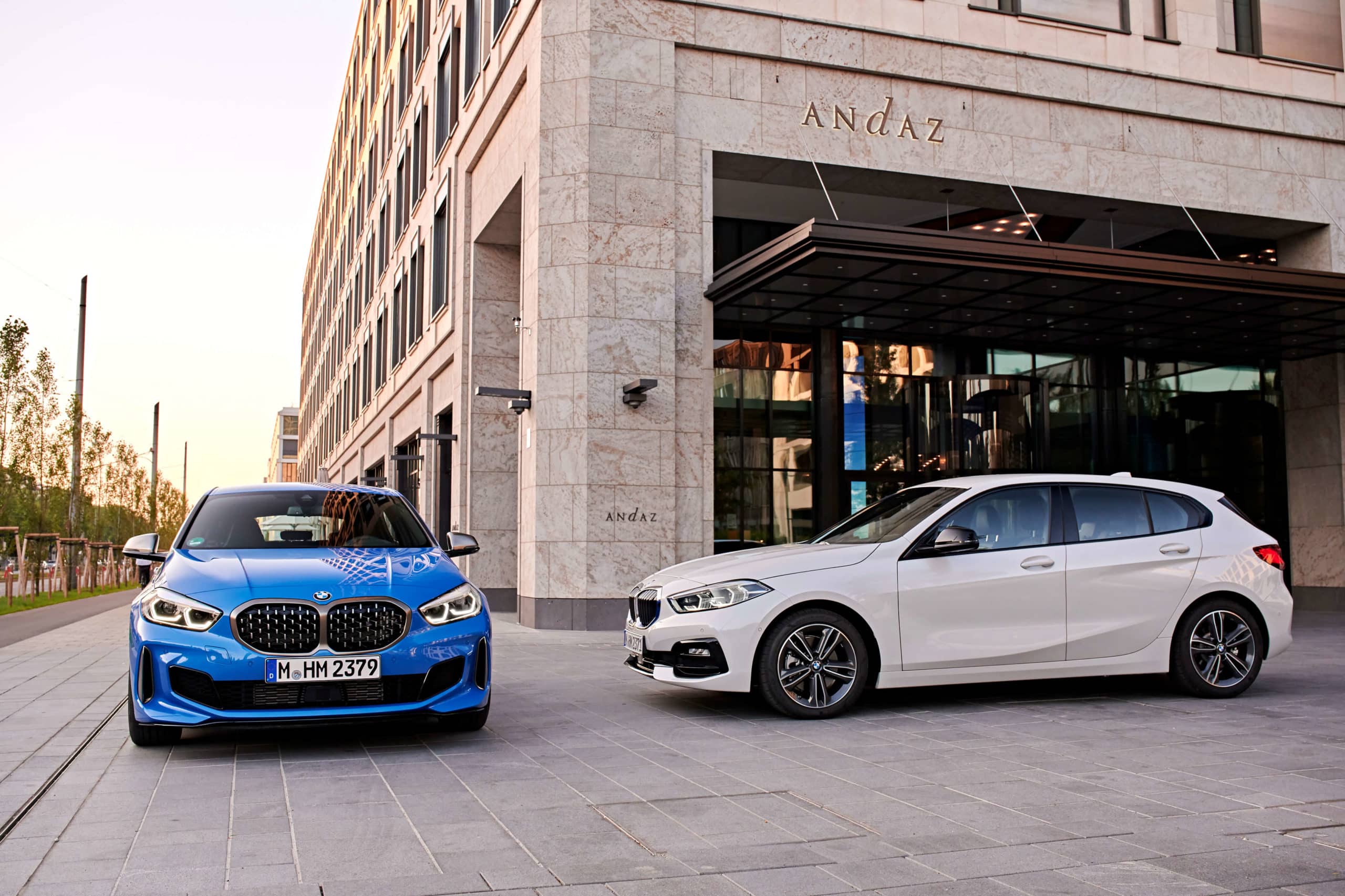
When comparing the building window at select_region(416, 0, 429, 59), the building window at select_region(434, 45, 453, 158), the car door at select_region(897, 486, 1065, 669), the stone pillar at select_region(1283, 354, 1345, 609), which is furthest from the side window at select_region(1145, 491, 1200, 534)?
the building window at select_region(416, 0, 429, 59)

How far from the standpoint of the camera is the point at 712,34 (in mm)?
16359

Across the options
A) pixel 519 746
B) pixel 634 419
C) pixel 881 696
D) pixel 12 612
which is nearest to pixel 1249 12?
pixel 634 419

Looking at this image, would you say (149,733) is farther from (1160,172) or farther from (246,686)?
(1160,172)

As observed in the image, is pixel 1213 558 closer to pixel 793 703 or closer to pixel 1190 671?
pixel 1190 671

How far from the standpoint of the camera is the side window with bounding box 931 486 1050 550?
7.87 metres

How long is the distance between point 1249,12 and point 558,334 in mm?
13923

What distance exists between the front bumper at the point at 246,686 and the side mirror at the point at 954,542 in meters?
3.31

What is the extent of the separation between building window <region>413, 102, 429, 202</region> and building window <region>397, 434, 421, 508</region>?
21.1ft

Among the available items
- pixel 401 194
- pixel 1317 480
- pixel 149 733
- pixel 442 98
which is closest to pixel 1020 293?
pixel 1317 480

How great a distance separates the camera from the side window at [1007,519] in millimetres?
7871

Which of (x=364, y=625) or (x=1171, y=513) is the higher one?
(x=1171, y=513)

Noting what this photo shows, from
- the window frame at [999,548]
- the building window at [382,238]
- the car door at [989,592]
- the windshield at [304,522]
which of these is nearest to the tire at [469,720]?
the windshield at [304,522]

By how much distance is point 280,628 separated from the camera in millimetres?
5930

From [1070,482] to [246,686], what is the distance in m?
5.72
